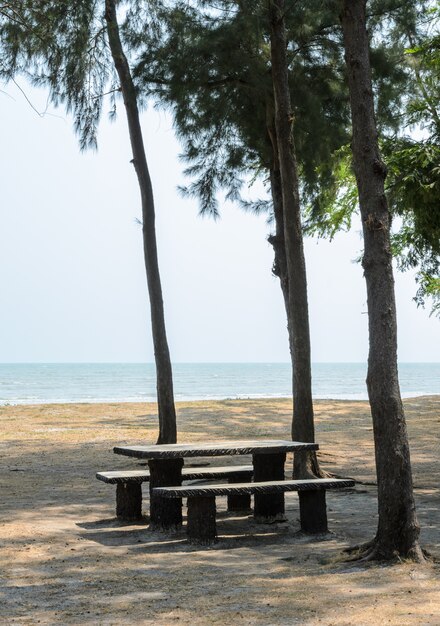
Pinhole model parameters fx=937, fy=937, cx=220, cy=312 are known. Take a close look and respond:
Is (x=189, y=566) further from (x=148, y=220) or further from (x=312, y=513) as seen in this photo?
(x=148, y=220)

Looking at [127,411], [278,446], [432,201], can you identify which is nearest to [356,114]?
[278,446]

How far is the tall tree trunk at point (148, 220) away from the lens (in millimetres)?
13625

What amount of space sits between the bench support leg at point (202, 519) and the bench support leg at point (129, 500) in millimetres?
1151

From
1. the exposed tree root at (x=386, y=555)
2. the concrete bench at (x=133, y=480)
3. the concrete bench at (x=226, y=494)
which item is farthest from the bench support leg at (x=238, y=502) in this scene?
the exposed tree root at (x=386, y=555)

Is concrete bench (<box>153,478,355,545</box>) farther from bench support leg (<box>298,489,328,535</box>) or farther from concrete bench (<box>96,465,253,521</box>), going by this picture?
concrete bench (<box>96,465,253,521</box>)

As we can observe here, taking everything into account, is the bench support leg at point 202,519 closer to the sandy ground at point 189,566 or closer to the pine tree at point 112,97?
the sandy ground at point 189,566

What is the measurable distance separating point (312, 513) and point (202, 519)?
36.7 inches

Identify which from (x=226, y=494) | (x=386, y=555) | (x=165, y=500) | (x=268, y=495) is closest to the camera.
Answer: (x=386, y=555)

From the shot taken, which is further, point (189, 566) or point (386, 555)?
point (189, 566)

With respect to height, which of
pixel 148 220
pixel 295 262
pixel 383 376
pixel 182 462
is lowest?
pixel 182 462

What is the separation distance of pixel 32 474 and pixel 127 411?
12793mm

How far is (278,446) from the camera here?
7.98m

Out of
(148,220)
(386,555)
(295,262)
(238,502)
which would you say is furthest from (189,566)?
(148,220)

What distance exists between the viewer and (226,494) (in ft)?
23.5
